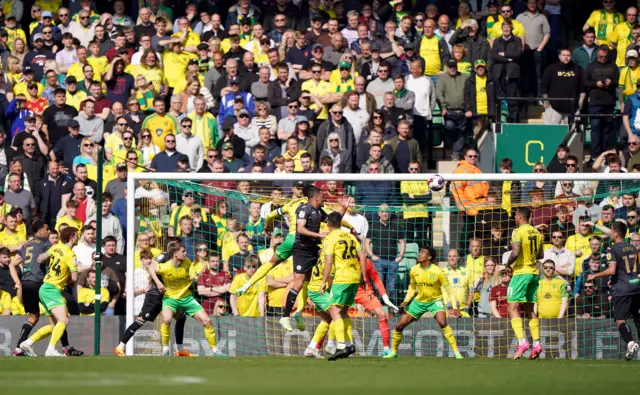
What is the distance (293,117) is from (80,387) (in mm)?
9745

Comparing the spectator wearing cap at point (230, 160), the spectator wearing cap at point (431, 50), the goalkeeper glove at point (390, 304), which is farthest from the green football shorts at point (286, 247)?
the spectator wearing cap at point (431, 50)

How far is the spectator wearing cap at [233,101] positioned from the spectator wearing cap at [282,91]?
1.08ft

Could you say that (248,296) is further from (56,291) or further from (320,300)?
(56,291)

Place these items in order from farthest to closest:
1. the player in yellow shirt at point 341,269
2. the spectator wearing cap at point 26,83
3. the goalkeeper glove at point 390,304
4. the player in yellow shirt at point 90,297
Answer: the spectator wearing cap at point 26,83 < the player in yellow shirt at point 90,297 < the goalkeeper glove at point 390,304 < the player in yellow shirt at point 341,269

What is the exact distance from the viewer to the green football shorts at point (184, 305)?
53.3 feet

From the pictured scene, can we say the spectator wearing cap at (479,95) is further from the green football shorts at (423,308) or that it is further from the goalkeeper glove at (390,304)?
the green football shorts at (423,308)

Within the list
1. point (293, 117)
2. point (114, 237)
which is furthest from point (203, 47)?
point (114, 237)

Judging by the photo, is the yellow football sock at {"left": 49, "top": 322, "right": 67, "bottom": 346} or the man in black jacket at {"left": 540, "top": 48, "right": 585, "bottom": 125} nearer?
the yellow football sock at {"left": 49, "top": 322, "right": 67, "bottom": 346}

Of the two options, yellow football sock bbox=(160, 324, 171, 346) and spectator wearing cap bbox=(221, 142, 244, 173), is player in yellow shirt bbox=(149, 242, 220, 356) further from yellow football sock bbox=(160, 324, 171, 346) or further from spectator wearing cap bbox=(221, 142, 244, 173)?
spectator wearing cap bbox=(221, 142, 244, 173)

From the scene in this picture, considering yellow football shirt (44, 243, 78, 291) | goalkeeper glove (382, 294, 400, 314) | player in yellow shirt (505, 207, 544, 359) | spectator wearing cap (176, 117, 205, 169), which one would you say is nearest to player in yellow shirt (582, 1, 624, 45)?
spectator wearing cap (176, 117, 205, 169)

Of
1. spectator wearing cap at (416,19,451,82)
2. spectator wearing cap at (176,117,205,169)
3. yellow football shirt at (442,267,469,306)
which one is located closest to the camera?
yellow football shirt at (442,267,469,306)

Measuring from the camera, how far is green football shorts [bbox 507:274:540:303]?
1574 centimetres

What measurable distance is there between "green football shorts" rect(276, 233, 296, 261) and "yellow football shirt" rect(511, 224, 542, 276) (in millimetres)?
2796

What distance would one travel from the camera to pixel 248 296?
58.1 ft
